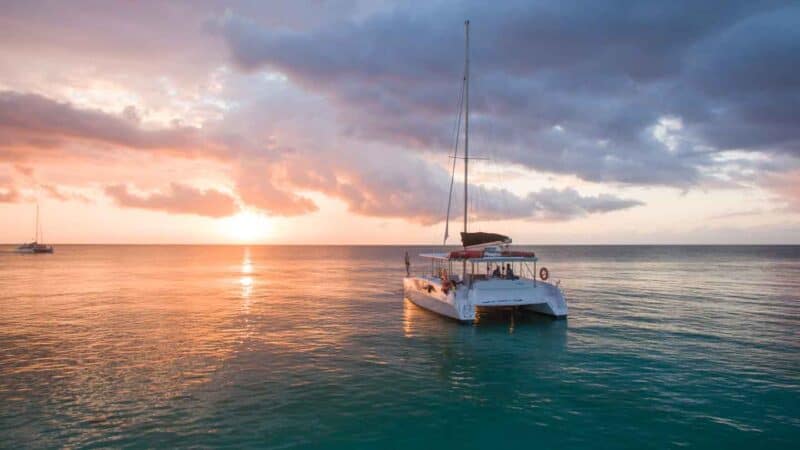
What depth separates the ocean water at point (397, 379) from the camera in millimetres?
12125

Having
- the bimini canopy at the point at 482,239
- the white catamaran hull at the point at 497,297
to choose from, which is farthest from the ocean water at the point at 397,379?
the bimini canopy at the point at 482,239

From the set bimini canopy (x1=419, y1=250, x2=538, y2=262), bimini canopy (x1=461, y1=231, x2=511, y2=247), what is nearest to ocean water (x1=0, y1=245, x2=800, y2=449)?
bimini canopy (x1=419, y1=250, x2=538, y2=262)

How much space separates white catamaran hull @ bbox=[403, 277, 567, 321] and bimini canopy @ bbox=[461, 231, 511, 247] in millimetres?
2797

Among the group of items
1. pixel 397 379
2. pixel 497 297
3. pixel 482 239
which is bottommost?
pixel 397 379

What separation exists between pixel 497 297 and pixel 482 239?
460 centimetres

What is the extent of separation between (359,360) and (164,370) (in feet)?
24.1

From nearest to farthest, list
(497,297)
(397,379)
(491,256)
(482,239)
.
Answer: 1. (397,379)
2. (497,297)
3. (491,256)
4. (482,239)

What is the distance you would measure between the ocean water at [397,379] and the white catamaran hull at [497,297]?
0.80m

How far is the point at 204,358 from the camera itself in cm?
1984

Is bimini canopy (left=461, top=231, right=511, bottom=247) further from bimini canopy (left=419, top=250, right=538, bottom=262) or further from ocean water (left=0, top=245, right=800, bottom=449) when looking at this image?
ocean water (left=0, top=245, right=800, bottom=449)

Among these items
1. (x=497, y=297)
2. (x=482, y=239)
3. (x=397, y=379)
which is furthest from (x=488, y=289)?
(x=397, y=379)

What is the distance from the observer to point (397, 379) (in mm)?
16812

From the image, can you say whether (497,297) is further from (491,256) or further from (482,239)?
(482,239)

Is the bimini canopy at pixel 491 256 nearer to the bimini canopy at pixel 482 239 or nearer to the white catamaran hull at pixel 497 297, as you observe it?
the bimini canopy at pixel 482 239
